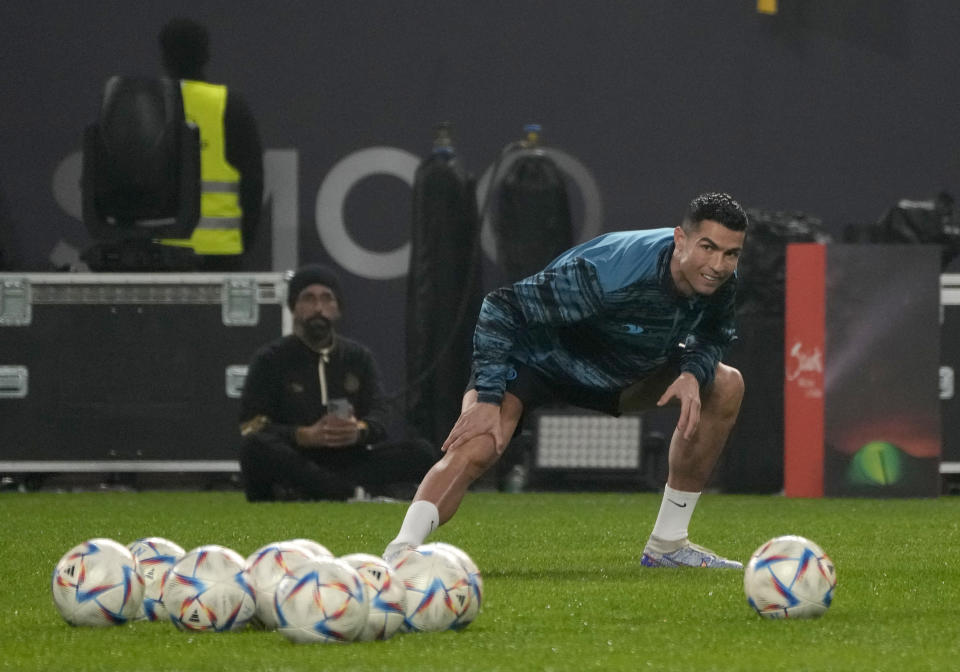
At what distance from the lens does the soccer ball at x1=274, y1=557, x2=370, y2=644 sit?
3.55 meters

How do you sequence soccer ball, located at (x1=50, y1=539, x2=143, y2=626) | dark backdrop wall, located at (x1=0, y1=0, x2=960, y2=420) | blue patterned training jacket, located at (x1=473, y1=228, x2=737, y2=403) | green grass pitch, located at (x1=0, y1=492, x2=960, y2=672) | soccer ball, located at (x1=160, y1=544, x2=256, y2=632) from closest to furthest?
green grass pitch, located at (x1=0, y1=492, x2=960, y2=672), soccer ball, located at (x1=160, y1=544, x2=256, y2=632), soccer ball, located at (x1=50, y1=539, x2=143, y2=626), blue patterned training jacket, located at (x1=473, y1=228, x2=737, y2=403), dark backdrop wall, located at (x1=0, y1=0, x2=960, y2=420)

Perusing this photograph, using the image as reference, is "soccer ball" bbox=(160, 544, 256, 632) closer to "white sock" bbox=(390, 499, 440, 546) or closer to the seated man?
"white sock" bbox=(390, 499, 440, 546)

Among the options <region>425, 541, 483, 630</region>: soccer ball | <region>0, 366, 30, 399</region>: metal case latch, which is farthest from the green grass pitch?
<region>0, 366, 30, 399</region>: metal case latch

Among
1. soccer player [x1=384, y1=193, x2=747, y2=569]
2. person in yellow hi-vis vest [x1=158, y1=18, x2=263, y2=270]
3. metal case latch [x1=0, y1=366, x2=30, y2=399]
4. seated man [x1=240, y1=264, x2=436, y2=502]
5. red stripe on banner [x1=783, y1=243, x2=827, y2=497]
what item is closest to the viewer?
soccer player [x1=384, y1=193, x2=747, y2=569]

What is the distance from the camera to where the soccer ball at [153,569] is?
4.02 metres

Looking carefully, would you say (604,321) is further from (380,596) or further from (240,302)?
(240,302)

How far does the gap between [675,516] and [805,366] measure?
166 inches

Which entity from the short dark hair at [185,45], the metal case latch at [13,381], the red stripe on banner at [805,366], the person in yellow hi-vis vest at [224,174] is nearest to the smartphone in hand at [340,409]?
the person in yellow hi-vis vest at [224,174]

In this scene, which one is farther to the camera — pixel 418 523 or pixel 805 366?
pixel 805 366

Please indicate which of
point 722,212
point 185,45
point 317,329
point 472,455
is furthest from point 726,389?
point 185,45

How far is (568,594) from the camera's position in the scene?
4.68 metres

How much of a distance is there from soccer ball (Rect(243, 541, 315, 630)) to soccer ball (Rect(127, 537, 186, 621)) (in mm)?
308

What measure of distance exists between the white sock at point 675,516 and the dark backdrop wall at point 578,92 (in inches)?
230

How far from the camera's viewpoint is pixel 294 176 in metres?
11.3
